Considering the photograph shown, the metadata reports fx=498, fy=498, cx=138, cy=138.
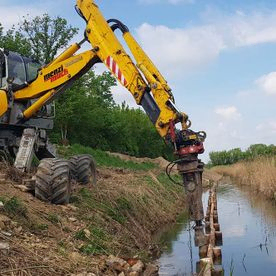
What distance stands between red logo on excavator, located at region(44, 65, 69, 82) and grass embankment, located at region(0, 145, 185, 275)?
2430mm

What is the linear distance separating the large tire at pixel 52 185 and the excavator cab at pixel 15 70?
2.73 meters

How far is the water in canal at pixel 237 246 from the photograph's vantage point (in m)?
8.67

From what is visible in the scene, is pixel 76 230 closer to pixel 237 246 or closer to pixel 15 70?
pixel 237 246

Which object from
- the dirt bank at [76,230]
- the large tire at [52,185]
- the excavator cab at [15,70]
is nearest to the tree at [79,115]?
the excavator cab at [15,70]

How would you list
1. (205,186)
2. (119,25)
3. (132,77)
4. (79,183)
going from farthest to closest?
1. (205,186)
2. (79,183)
3. (119,25)
4. (132,77)

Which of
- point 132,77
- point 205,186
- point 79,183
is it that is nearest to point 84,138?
point 205,186

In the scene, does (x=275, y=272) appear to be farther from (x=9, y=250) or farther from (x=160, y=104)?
(x=9, y=250)

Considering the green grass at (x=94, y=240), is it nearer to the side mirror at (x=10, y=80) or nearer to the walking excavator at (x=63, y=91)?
the walking excavator at (x=63, y=91)

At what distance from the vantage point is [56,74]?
33.6ft

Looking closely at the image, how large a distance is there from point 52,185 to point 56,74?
2.46 meters

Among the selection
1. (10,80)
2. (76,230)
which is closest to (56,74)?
(10,80)

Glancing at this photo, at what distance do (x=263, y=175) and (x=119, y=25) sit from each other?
13.7 m

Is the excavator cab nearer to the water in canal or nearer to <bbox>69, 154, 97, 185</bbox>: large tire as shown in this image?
<bbox>69, 154, 97, 185</bbox>: large tire

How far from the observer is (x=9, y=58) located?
1159 centimetres
